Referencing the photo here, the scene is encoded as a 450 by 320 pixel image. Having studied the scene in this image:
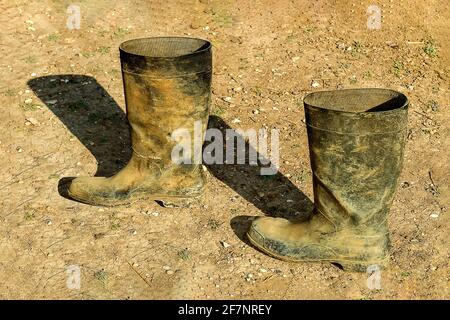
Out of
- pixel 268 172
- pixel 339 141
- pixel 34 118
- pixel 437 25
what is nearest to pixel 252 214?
pixel 268 172

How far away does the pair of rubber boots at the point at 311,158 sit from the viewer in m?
3.26

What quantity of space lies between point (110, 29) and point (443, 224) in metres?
4.26

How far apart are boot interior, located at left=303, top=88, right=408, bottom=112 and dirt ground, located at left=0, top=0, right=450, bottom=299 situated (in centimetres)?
87

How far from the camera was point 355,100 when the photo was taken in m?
3.54

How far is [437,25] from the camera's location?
6293 millimetres

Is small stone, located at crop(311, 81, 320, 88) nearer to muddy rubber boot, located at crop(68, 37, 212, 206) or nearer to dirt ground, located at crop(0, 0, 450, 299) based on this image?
dirt ground, located at crop(0, 0, 450, 299)

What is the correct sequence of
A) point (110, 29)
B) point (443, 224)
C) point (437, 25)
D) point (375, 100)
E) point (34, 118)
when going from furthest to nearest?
point (110, 29) → point (437, 25) → point (34, 118) → point (443, 224) → point (375, 100)

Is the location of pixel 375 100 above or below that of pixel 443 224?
above

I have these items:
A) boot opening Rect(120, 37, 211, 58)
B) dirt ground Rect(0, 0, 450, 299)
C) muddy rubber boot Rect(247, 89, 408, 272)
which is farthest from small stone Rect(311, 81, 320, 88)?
muddy rubber boot Rect(247, 89, 408, 272)

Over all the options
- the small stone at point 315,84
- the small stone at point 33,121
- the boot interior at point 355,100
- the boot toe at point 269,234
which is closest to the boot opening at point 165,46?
the boot interior at point 355,100

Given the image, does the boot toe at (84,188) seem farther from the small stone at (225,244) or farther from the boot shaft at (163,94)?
the small stone at (225,244)

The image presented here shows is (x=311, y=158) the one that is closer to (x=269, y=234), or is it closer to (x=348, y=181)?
(x=348, y=181)

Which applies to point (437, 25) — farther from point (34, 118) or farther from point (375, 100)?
point (34, 118)

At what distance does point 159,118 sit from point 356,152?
1.29m
